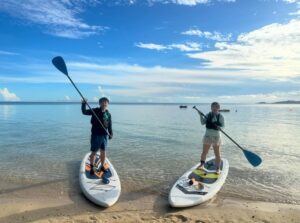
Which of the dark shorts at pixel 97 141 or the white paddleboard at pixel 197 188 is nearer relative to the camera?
the white paddleboard at pixel 197 188

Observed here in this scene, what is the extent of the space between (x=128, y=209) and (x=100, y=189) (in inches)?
41.3

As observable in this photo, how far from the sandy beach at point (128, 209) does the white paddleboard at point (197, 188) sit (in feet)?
0.53

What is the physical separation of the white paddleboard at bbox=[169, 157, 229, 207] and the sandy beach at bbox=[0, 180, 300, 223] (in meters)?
0.16

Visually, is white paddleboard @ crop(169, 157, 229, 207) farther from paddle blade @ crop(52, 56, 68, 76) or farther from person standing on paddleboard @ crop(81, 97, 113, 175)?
paddle blade @ crop(52, 56, 68, 76)

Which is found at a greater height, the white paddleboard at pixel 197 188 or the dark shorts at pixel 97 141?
the dark shorts at pixel 97 141

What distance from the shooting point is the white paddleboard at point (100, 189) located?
701cm

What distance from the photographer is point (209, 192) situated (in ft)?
25.2

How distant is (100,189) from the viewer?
300 inches

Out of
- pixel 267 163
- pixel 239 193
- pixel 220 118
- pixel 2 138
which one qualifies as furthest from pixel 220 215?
pixel 2 138

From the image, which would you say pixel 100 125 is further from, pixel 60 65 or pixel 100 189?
pixel 60 65

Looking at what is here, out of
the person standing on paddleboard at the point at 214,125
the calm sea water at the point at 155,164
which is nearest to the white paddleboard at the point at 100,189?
the calm sea water at the point at 155,164

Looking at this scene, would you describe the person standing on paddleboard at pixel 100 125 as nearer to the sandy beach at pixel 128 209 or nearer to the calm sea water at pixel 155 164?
the sandy beach at pixel 128 209

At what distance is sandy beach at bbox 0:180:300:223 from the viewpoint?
6324mm

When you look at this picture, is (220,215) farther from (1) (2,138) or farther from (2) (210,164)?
(1) (2,138)
